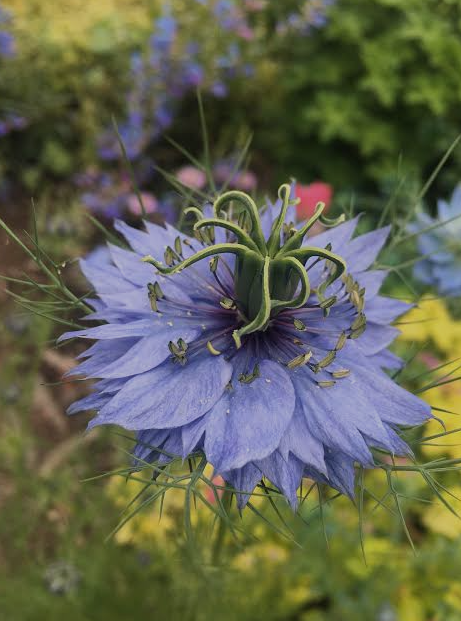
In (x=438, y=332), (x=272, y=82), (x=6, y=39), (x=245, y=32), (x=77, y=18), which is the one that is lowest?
(x=438, y=332)

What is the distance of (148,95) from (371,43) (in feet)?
3.58

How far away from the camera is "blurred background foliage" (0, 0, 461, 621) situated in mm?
1680

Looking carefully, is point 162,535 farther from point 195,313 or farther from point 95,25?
point 95,25

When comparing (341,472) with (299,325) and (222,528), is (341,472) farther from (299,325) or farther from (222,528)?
(222,528)

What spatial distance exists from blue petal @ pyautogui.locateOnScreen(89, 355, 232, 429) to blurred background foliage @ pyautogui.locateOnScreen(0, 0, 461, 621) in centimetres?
78

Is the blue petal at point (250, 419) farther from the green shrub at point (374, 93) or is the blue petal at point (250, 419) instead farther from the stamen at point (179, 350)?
the green shrub at point (374, 93)

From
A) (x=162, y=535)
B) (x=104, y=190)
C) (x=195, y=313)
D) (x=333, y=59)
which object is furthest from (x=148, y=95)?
(x=195, y=313)

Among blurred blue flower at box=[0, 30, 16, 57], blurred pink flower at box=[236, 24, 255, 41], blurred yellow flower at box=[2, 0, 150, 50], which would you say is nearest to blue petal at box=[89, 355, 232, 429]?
blurred blue flower at box=[0, 30, 16, 57]

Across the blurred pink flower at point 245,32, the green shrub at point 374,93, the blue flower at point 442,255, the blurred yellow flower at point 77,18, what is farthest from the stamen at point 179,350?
the blurred pink flower at point 245,32

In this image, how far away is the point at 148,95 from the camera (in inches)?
126

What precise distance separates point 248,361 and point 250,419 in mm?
111

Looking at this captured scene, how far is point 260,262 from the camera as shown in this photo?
0.83 metres

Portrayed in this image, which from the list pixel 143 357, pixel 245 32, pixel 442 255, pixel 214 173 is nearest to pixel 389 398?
pixel 143 357

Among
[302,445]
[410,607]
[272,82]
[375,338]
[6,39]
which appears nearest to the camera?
[302,445]
